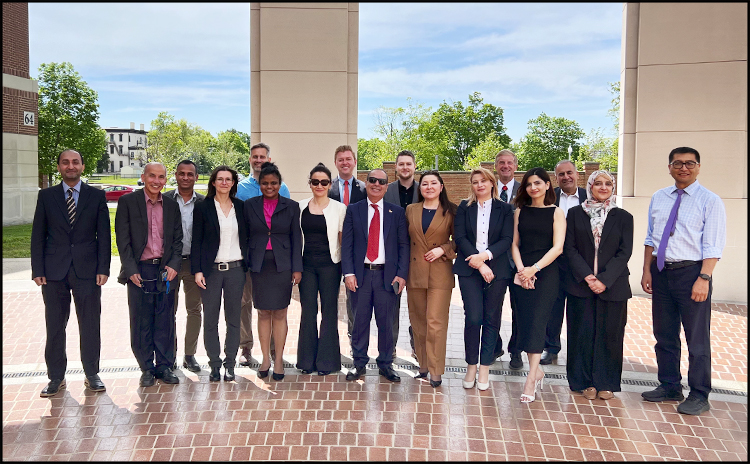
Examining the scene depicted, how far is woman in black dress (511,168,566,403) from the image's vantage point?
4918 millimetres

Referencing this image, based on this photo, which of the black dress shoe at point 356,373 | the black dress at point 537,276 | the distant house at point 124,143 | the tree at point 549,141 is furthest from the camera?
the distant house at point 124,143

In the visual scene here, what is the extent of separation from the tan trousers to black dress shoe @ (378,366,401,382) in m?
0.33

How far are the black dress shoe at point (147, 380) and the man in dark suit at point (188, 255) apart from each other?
1.22ft

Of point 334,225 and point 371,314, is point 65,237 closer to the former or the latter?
point 334,225

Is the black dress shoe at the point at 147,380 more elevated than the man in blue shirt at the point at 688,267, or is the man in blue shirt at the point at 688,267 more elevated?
the man in blue shirt at the point at 688,267

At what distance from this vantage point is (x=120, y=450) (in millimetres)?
4027

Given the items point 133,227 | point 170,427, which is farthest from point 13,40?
point 170,427

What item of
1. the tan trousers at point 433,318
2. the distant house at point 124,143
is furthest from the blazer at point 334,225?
the distant house at point 124,143

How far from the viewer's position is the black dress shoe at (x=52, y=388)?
5008mm

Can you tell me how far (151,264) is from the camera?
17.0 feet

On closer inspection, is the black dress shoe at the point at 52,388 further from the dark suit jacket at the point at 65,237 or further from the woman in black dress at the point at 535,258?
the woman in black dress at the point at 535,258

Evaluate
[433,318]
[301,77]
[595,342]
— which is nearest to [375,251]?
[433,318]

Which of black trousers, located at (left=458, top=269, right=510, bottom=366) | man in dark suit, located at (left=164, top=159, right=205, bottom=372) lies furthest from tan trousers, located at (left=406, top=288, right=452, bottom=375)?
man in dark suit, located at (left=164, top=159, right=205, bottom=372)

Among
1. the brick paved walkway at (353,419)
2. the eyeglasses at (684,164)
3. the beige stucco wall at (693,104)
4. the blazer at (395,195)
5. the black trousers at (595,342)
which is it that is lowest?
the brick paved walkway at (353,419)
